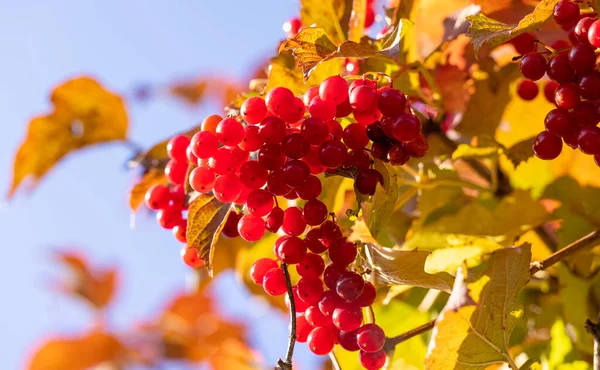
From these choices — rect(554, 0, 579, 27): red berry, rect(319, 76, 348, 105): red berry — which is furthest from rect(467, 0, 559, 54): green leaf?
rect(319, 76, 348, 105): red berry

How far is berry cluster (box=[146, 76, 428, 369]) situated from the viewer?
0.66 m

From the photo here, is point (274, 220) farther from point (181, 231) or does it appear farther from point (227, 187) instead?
point (181, 231)

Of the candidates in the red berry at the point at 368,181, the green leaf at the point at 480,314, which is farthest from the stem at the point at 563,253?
the red berry at the point at 368,181

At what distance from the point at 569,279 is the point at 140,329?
1973 millimetres

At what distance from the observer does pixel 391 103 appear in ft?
2.15

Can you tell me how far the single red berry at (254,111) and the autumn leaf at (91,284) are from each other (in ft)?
7.51

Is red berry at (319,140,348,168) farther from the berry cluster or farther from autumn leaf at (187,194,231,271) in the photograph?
autumn leaf at (187,194,231,271)

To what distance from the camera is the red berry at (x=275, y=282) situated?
0.72m

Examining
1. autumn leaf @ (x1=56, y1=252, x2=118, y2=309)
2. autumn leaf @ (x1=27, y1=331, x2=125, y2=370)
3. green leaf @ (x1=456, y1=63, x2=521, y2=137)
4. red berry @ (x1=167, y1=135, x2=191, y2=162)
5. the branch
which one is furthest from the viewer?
autumn leaf @ (x1=56, y1=252, x2=118, y2=309)

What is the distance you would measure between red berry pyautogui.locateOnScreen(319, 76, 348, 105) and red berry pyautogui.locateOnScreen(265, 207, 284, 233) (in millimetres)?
115

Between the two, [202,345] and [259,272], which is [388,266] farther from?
[202,345]

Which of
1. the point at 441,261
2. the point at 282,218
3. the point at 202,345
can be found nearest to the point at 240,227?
the point at 282,218

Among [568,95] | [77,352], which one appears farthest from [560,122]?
[77,352]

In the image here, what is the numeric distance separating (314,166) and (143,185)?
36 cm
